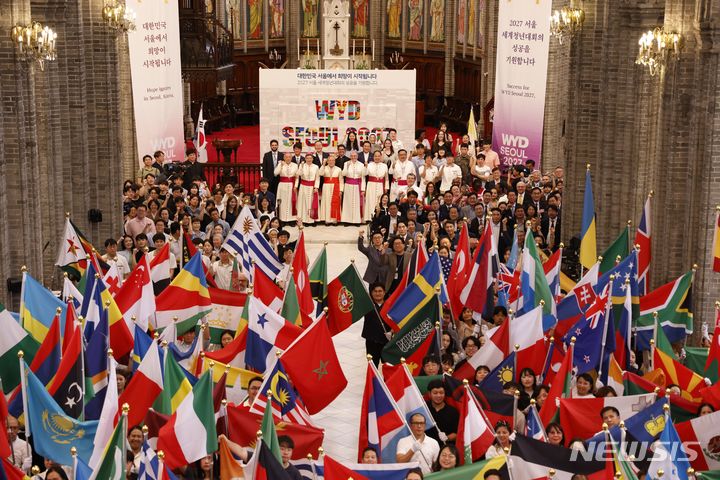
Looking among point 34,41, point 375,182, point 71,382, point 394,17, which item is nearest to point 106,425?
point 71,382

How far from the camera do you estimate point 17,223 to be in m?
20.1

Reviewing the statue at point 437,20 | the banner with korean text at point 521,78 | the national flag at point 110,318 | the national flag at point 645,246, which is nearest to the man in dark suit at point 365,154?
the banner with korean text at point 521,78

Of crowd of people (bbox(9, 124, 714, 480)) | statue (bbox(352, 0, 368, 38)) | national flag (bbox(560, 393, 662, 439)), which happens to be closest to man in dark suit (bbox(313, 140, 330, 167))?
crowd of people (bbox(9, 124, 714, 480))

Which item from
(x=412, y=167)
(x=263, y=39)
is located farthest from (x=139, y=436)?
(x=263, y=39)

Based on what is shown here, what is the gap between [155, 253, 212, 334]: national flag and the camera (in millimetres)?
16672

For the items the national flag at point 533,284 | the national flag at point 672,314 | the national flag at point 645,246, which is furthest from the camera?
the national flag at point 645,246

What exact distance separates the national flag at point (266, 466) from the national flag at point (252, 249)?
7.59 meters

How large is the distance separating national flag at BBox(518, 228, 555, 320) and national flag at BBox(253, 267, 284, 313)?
129 inches

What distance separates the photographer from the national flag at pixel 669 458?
11688mm

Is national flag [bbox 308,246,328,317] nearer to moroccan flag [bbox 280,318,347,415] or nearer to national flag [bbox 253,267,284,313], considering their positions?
national flag [bbox 253,267,284,313]

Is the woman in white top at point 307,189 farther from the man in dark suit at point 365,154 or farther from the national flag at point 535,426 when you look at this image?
the national flag at point 535,426

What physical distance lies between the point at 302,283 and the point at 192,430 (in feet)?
18.1

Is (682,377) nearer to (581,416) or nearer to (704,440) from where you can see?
(704,440)

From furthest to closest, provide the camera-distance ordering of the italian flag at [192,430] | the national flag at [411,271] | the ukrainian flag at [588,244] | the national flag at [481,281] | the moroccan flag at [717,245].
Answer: the ukrainian flag at [588,244], the national flag at [481,281], the national flag at [411,271], the moroccan flag at [717,245], the italian flag at [192,430]
